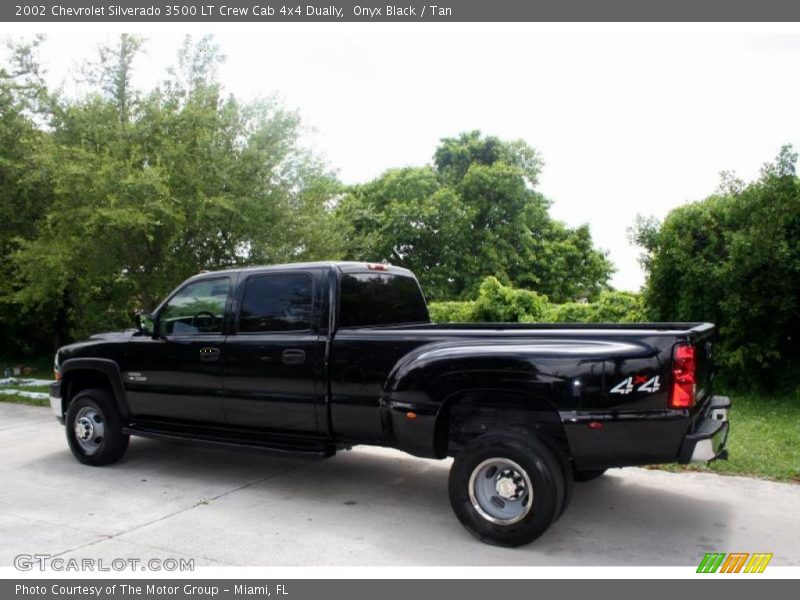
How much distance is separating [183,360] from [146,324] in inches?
24.9

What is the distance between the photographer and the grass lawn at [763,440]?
6289 millimetres

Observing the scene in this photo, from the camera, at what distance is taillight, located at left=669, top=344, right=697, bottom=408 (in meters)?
4.26

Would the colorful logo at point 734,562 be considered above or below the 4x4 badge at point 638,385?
below

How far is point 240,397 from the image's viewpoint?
600cm

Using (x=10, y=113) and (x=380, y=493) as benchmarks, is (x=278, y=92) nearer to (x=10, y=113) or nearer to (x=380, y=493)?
(x=10, y=113)

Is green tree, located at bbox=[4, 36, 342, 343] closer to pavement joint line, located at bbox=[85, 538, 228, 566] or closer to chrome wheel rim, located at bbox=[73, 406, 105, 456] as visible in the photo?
chrome wheel rim, located at bbox=[73, 406, 105, 456]

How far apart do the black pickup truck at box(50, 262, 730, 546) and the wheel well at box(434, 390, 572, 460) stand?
14 mm

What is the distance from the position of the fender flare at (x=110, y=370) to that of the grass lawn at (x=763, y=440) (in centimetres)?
531

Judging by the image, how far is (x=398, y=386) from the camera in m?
5.02

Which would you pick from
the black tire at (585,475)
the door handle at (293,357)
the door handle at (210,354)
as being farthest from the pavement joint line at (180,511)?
the black tire at (585,475)

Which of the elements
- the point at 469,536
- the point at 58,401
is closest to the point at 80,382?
the point at 58,401

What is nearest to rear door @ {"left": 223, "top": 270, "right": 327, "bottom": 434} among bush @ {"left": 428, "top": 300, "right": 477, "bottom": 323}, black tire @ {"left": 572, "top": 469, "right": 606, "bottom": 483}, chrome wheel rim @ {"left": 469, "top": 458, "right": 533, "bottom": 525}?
chrome wheel rim @ {"left": 469, "top": 458, "right": 533, "bottom": 525}

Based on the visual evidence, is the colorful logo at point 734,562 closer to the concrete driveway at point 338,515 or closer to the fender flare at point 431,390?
the concrete driveway at point 338,515

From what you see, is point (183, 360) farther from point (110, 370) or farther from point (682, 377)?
point (682, 377)
